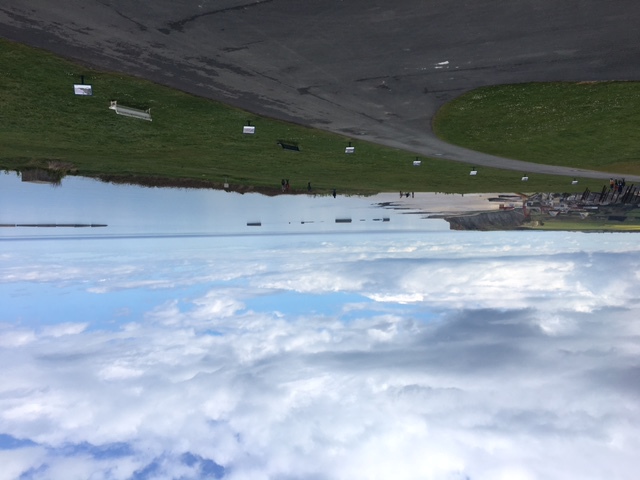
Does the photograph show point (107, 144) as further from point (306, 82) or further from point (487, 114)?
point (487, 114)

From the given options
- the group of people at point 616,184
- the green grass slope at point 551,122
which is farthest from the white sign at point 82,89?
the group of people at point 616,184

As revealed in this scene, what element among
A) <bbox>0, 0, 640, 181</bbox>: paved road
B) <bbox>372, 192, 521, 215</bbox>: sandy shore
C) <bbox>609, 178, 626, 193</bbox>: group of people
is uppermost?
<bbox>0, 0, 640, 181</bbox>: paved road

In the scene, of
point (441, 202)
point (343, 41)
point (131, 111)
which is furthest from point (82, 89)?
point (441, 202)

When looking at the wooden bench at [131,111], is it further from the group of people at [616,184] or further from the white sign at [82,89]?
the group of people at [616,184]

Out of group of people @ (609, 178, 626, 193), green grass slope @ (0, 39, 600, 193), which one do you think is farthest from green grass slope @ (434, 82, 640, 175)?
group of people @ (609, 178, 626, 193)

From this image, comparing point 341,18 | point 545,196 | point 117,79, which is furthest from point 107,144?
point 545,196

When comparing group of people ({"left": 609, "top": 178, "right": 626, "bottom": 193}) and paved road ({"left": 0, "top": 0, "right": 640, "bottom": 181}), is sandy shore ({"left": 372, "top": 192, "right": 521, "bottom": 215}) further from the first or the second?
paved road ({"left": 0, "top": 0, "right": 640, "bottom": 181})
